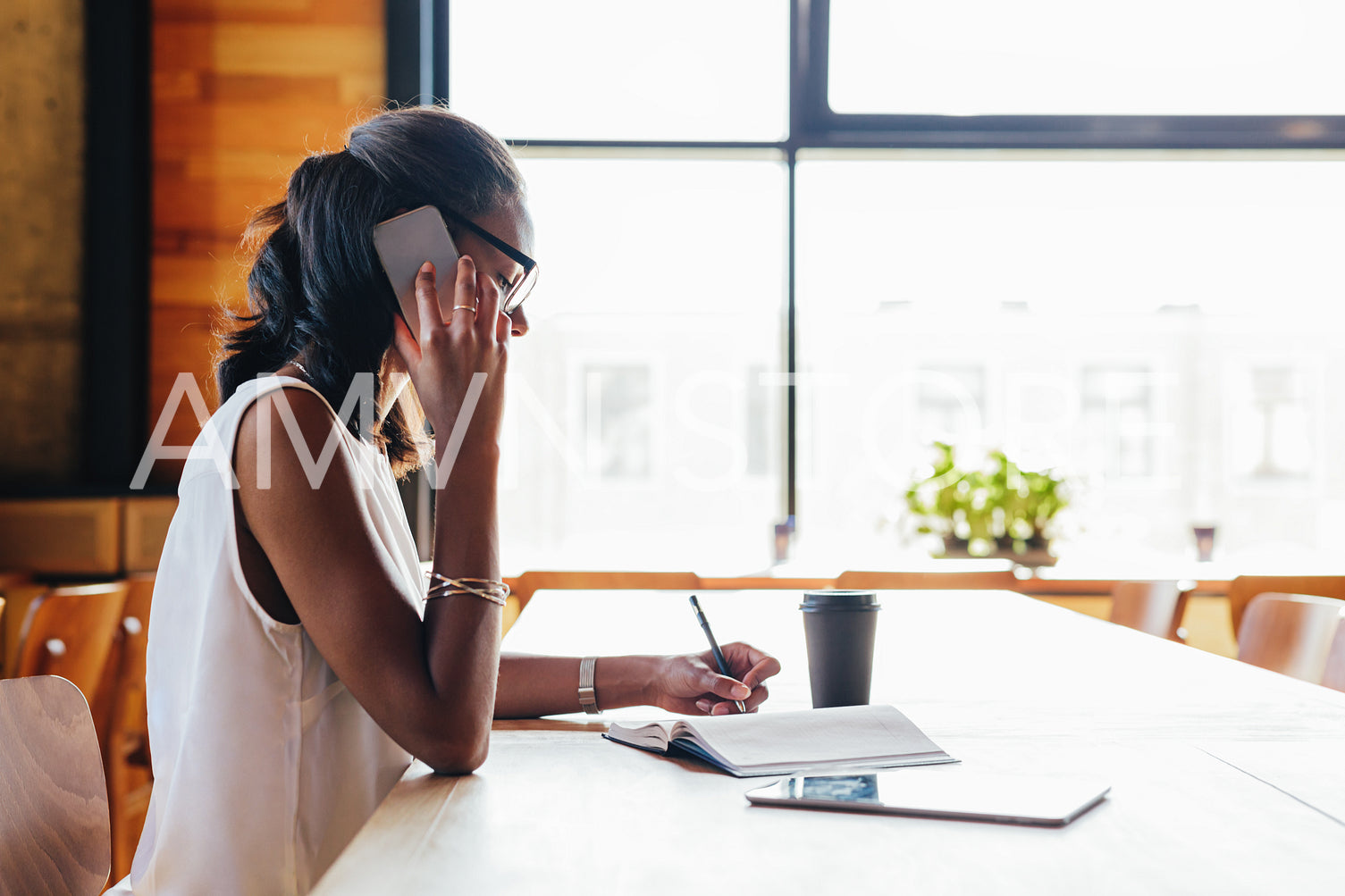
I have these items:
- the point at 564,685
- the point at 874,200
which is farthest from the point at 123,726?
the point at 874,200


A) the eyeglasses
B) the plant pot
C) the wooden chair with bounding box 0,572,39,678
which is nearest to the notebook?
the eyeglasses

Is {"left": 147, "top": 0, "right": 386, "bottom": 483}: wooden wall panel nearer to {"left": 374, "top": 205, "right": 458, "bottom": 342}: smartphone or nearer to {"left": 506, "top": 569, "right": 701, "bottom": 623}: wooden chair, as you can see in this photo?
{"left": 506, "top": 569, "right": 701, "bottom": 623}: wooden chair

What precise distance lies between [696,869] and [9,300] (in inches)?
153

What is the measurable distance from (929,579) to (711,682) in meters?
1.59

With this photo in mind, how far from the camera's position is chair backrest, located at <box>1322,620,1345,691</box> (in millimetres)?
1628

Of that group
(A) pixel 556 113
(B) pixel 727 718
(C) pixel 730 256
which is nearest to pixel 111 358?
(A) pixel 556 113

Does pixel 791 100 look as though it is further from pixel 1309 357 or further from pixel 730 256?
pixel 1309 357

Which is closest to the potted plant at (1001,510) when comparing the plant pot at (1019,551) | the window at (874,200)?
the plant pot at (1019,551)

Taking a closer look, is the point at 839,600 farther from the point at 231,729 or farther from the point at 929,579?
the point at 929,579

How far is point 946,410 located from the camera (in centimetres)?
Result: 441

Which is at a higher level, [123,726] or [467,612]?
[467,612]

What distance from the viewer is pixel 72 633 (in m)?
2.21

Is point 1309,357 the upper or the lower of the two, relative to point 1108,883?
upper

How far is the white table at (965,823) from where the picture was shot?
64 cm
